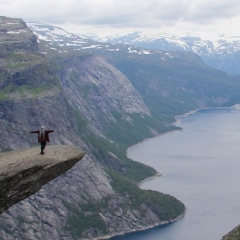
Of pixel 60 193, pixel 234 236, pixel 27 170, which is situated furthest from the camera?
pixel 60 193

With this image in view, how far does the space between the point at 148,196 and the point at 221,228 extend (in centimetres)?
3528

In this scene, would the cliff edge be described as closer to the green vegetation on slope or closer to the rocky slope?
the green vegetation on slope

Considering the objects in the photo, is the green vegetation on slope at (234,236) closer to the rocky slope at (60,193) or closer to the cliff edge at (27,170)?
the cliff edge at (27,170)

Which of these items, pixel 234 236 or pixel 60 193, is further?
pixel 60 193

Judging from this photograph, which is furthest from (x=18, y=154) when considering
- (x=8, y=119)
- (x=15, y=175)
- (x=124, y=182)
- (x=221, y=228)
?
(x=124, y=182)

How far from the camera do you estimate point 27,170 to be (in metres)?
28.4

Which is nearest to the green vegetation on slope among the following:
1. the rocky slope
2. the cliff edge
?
the cliff edge

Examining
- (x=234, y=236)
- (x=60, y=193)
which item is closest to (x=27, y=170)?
(x=234, y=236)

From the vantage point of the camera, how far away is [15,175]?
27.9 m

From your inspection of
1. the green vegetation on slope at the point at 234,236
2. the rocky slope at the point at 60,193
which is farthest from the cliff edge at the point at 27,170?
the rocky slope at the point at 60,193

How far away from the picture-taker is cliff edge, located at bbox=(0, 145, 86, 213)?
27.9 metres

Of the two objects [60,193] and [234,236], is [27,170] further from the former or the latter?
[60,193]

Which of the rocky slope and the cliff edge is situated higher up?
the cliff edge

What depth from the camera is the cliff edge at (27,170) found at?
27.9m
